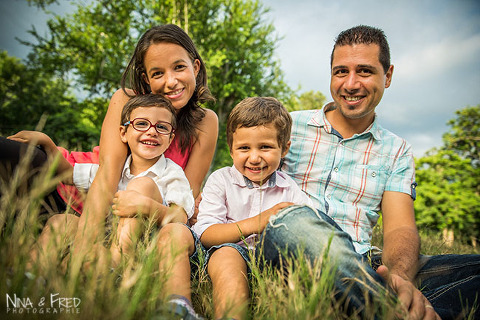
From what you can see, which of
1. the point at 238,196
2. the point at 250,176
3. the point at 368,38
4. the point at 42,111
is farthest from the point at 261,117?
the point at 42,111

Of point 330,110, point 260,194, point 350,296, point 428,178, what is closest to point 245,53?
point 428,178

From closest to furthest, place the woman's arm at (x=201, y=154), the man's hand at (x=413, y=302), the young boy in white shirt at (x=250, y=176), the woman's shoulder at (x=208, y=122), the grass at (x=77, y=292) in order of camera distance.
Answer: the grass at (x=77, y=292), the man's hand at (x=413, y=302), the young boy in white shirt at (x=250, y=176), the woman's arm at (x=201, y=154), the woman's shoulder at (x=208, y=122)

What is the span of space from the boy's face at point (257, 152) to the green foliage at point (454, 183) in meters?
6.93

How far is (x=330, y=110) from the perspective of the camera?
2852 mm

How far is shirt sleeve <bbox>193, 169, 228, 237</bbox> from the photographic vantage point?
193 centimetres

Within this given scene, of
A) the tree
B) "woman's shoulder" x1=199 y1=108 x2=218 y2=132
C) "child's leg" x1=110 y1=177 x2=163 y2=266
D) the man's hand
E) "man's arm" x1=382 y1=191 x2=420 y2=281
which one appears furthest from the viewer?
the tree

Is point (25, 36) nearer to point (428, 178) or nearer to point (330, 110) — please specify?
point (330, 110)

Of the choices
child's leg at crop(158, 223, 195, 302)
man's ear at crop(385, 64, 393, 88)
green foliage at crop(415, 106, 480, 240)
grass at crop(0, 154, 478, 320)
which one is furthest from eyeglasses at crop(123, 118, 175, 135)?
green foliage at crop(415, 106, 480, 240)

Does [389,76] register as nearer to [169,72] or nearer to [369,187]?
[369,187]

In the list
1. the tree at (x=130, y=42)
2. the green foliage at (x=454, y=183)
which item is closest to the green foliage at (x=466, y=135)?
the green foliage at (x=454, y=183)

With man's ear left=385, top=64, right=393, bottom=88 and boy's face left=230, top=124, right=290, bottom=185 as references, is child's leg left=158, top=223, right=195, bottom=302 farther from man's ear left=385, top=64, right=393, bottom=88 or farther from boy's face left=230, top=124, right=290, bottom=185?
man's ear left=385, top=64, right=393, bottom=88

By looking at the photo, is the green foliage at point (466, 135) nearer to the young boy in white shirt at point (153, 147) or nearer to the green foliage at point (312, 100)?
the young boy in white shirt at point (153, 147)

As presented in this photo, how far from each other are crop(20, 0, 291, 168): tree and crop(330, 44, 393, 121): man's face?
33.5 ft

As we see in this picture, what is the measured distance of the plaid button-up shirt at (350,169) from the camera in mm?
2361
